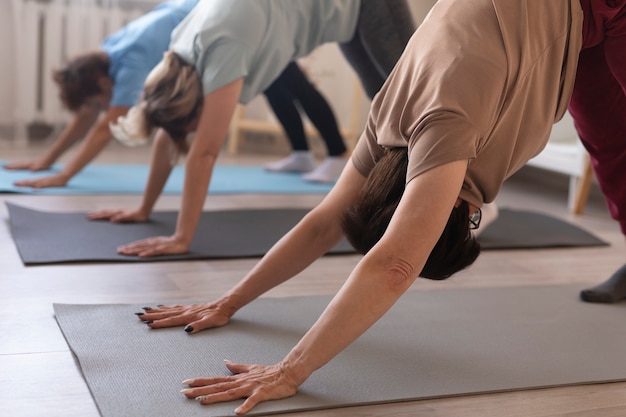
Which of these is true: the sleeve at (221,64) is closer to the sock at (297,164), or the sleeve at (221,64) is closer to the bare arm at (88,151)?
the bare arm at (88,151)

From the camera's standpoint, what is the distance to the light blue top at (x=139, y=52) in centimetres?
301

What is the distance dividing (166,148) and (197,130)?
335 millimetres

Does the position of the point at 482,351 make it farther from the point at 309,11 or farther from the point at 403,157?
the point at 309,11

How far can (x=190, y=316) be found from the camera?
5.55ft

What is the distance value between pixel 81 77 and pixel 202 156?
3.64 feet

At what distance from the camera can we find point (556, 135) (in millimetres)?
3602

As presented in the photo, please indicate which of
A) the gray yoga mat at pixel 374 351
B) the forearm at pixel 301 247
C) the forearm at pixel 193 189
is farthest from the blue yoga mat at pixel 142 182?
the forearm at pixel 301 247

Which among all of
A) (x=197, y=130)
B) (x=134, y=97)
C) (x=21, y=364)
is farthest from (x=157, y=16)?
(x=21, y=364)

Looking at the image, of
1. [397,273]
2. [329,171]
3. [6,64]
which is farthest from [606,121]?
[6,64]

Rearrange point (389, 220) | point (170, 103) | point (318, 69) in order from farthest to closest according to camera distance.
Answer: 1. point (318, 69)
2. point (170, 103)
3. point (389, 220)

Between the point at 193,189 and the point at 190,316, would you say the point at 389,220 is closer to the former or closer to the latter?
the point at 190,316

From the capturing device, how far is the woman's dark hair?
10.1 ft

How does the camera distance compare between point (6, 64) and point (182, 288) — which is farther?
point (6, 64)

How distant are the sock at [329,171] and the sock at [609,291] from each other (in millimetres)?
1709
